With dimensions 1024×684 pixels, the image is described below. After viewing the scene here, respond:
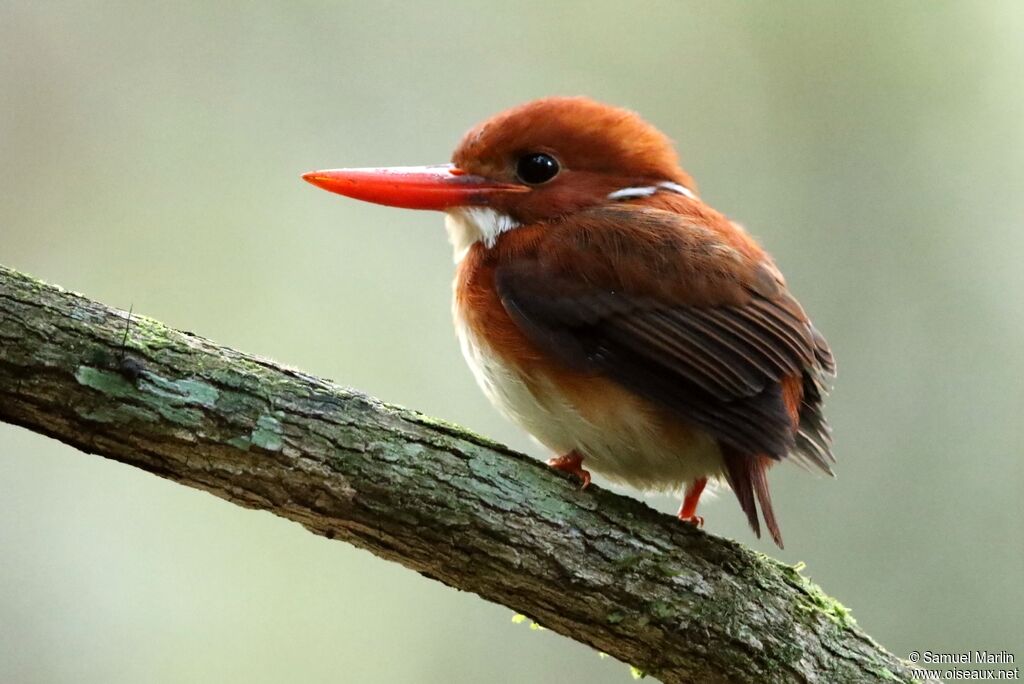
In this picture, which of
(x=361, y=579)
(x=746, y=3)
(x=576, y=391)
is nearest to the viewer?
(x=576, y=391)

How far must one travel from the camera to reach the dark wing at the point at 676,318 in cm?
242

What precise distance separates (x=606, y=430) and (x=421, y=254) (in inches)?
89.1

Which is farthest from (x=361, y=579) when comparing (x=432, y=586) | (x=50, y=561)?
(x=50, y=561)

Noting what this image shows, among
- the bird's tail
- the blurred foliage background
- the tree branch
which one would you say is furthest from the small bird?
the blurred foliage background

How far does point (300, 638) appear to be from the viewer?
411cm

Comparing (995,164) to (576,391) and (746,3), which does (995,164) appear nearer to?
(746,3)

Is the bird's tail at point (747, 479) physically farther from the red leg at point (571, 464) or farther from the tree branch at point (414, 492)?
the red leg at point (571, 464)

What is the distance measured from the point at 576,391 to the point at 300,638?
2127 millimetres

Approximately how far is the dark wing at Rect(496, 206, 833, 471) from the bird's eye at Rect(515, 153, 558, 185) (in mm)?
256

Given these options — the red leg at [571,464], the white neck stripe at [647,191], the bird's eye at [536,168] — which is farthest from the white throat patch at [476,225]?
the red leg at [571,464]

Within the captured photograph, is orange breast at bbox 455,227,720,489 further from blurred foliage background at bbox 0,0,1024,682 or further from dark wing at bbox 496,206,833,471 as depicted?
blurred foliage background at bbox 0,0,1024,682

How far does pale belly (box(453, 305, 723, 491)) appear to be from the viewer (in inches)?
98.0

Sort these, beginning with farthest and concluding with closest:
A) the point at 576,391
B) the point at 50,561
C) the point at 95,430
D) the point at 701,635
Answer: the point at 50,561 → the point at 576,391 → the point at 701,635 → the point at 95,430

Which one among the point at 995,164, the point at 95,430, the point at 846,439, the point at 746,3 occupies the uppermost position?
the point at 746,3
